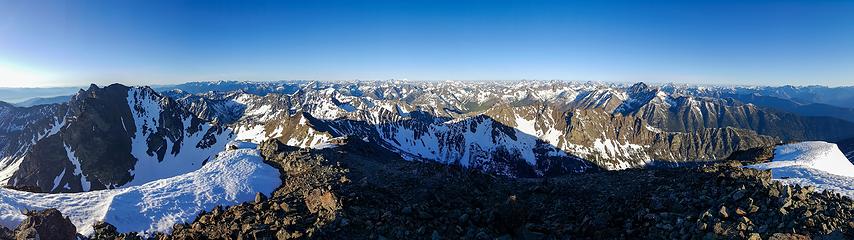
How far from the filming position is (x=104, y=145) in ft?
528

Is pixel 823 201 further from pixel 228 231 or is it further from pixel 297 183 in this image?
pixel 297 183

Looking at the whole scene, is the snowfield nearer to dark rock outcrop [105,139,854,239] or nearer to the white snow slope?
dark rock outcrop [105,139,854,239]

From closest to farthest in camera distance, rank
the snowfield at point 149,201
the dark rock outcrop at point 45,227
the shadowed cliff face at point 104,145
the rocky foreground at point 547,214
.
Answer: the rocky foreground at point 547,214
the dark rock outcrop at point 45,227
the snowfield at point 149,201
the shadowed cliff face at point 104,145

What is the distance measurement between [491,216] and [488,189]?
11248 millimetres

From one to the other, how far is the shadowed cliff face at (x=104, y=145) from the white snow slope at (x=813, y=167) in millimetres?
171318

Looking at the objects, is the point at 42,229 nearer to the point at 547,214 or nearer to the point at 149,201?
the point at 149,201

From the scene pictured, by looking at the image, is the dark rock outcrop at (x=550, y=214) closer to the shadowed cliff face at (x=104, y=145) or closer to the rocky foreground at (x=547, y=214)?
the rocky foreground at (x=547, y=214)

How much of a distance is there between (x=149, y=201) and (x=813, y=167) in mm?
56094

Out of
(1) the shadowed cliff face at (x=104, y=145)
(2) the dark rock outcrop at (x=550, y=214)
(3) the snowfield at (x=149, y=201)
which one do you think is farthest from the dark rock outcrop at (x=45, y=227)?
(1) the shadowed cliff face at (x=104, y=145)

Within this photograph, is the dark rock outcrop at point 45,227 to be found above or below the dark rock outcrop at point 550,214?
below

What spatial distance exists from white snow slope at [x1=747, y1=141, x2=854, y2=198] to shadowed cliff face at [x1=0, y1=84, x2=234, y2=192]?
171 meters

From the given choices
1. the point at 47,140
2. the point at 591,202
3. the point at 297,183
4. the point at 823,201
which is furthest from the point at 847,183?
the point at 47,140

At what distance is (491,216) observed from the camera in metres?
22.5

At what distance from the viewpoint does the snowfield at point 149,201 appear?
102ft
